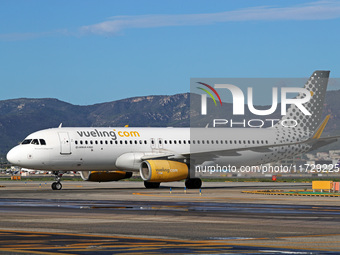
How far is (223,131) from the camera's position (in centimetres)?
6512

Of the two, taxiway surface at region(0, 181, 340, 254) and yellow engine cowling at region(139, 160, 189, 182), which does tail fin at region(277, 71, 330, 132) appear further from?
taxiway surface at region(0, 181, 340, 254)

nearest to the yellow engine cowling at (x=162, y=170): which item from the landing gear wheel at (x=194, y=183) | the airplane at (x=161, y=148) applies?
the airplane at (x=161, y=148)

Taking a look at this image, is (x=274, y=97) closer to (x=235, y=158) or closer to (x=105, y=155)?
(x=235, y=158)

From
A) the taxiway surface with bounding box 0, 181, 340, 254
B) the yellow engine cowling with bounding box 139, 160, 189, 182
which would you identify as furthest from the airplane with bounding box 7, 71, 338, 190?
the taxiway surface with bounding box 0, 181, 340, 254

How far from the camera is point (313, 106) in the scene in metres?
69.6

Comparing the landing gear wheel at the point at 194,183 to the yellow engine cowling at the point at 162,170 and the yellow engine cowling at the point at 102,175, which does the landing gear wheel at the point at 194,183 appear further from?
the yellow engine cowling at the point at 102,175

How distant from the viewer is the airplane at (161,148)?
184ft

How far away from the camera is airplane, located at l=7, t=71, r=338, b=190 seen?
56.1 metres

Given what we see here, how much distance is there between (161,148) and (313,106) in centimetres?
1677

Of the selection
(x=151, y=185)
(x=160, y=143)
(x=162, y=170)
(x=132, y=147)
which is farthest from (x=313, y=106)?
(x=162, y=170)

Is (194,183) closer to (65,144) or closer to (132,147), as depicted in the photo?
(132,147)

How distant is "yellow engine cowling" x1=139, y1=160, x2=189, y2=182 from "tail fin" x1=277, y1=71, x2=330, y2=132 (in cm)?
1541

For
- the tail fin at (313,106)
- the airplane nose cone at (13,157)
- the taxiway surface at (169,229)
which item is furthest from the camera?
the tail fin at (313,106)

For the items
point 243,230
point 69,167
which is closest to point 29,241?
point 243,230
